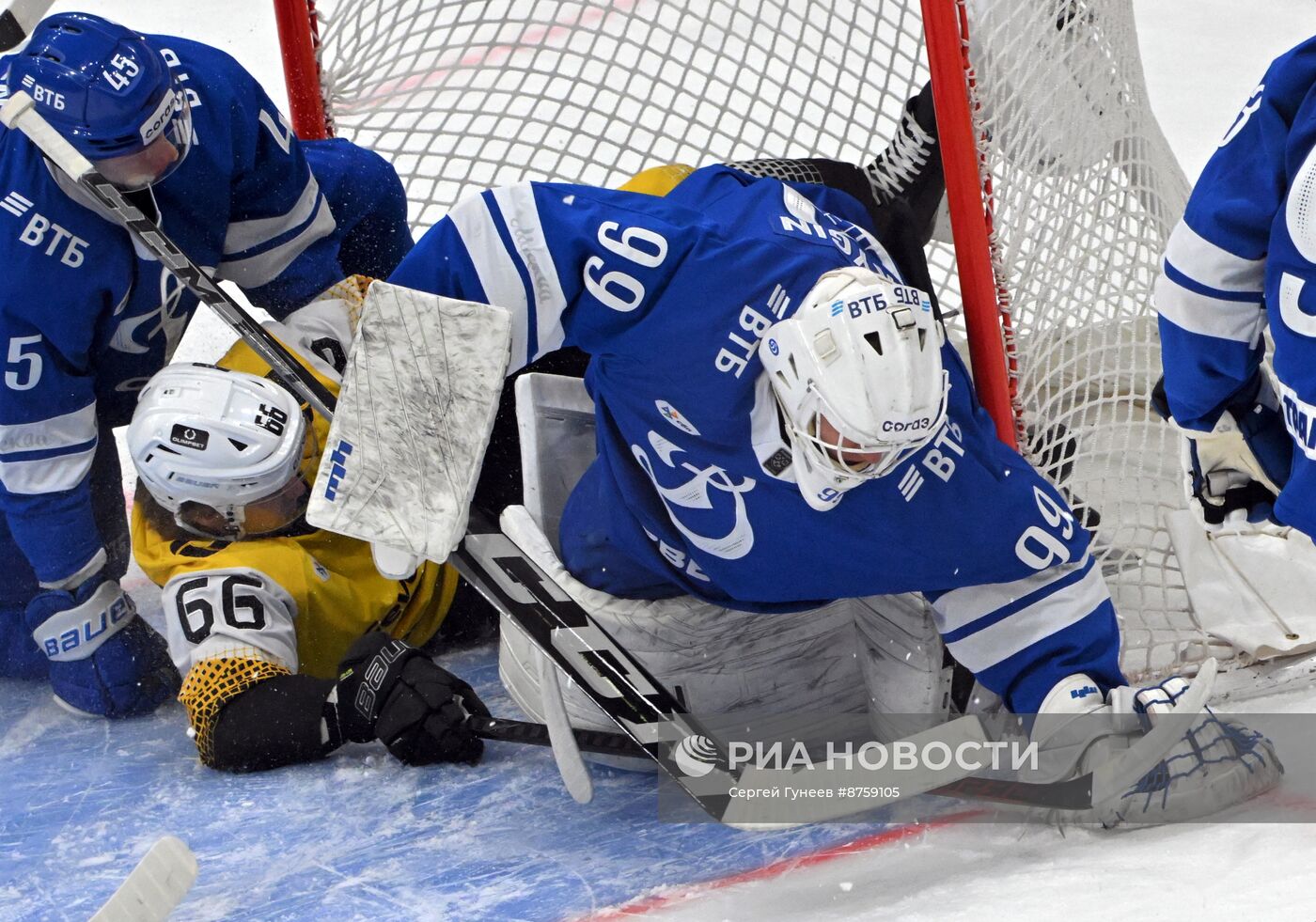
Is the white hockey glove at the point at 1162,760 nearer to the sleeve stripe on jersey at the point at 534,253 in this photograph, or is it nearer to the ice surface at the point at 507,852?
the ice surface at the point at 507,852

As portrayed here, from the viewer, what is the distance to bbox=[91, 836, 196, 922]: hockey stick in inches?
69.9

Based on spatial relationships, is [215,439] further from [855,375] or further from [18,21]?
[855,375]

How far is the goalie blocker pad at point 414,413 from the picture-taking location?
6.34 ft

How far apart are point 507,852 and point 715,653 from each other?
1.44 ft

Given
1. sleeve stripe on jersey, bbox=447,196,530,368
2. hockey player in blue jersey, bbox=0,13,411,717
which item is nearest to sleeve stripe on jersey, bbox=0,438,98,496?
hockey player in blue jersey, bbox=0,13,411,717

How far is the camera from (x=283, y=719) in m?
2.33

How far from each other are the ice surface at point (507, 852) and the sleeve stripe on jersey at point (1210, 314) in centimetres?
64

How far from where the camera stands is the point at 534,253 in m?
2.00

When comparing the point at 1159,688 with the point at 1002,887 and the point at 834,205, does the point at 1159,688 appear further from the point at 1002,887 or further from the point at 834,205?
the point at 834,205

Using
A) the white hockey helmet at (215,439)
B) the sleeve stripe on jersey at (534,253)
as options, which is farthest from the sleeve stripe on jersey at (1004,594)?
the white hockey helmet at (215,439)

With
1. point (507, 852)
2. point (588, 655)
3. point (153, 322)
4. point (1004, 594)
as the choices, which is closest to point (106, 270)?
point (153, 322)

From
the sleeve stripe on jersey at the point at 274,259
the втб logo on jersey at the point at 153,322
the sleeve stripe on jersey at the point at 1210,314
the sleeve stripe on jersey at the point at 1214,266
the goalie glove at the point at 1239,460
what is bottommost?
the втб logo on jersey at the point at 153,322

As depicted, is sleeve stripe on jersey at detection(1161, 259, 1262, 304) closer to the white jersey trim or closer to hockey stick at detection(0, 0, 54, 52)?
the white jersey trim

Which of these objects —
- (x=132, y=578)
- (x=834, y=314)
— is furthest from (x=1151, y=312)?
(x=132, y=578)
